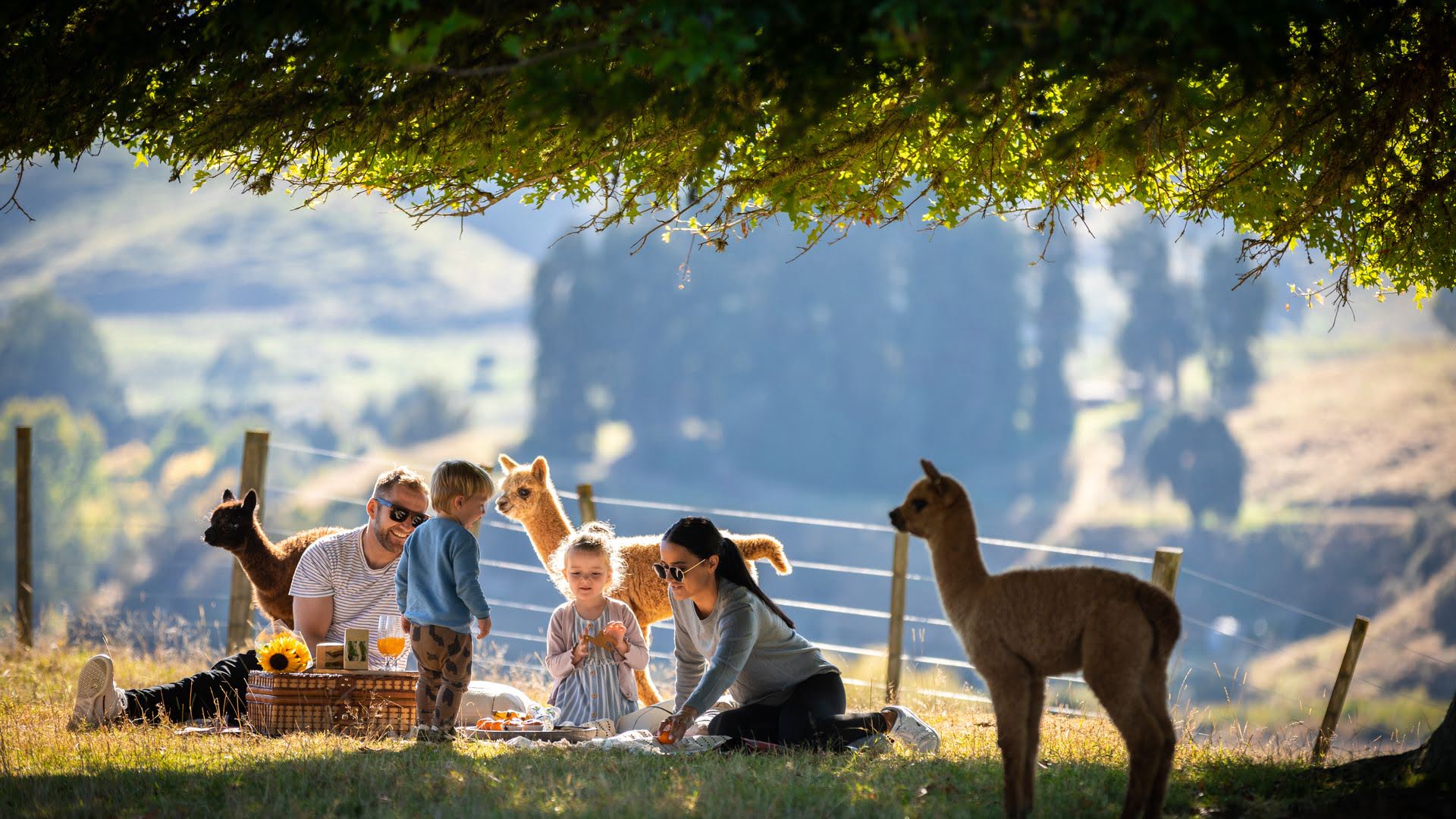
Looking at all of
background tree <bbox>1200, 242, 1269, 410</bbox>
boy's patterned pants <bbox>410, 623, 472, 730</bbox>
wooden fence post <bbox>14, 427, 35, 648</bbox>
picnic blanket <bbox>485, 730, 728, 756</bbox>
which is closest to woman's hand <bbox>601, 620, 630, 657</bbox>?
picnic blanket <bbox>485, 730, 728, 756</bbox>

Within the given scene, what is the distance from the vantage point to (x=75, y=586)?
247 ft

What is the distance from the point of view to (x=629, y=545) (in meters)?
8.70

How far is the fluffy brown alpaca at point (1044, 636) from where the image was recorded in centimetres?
487

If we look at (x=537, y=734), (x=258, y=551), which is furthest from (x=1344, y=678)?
(x=258, y=551)

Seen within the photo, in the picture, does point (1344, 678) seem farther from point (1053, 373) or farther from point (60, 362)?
point (60, 362)

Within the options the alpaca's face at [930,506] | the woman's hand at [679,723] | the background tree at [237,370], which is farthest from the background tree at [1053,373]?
the alpaca's face at [930,506]

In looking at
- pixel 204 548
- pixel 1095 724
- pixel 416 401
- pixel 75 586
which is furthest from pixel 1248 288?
pixel 1095 724

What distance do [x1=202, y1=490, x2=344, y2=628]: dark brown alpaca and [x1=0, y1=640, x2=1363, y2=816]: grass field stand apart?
116cm

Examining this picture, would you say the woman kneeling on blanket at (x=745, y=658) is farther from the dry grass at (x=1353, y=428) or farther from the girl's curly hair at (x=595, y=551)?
the dry grass at (x=1353, y=428)

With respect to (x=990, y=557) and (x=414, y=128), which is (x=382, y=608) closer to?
(x=414, y=128)

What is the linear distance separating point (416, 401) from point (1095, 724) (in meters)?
93.7

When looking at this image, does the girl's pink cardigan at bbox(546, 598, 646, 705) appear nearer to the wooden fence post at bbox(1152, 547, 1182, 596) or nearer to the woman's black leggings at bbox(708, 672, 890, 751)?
the woman's black leggings at bbox(708, 672, 890, 751)

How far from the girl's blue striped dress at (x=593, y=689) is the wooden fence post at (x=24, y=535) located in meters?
6.11

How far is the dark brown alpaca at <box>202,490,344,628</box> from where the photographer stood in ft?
26.2
